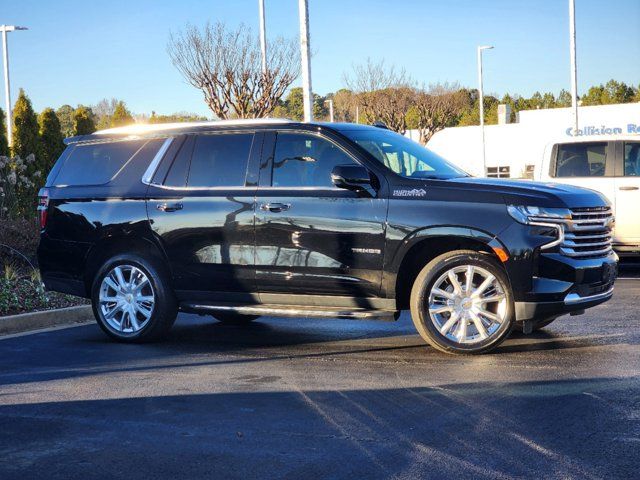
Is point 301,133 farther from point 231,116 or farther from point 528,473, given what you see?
point 231,116

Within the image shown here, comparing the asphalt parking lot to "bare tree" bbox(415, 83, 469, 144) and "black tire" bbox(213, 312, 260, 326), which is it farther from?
"bare tree" bbox(415, 83, 469, 144)

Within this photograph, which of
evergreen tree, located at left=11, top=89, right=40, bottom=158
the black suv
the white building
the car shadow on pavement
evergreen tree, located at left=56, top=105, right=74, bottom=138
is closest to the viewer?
the car shadow on pavement

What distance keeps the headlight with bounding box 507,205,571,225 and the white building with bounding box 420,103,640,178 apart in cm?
5006

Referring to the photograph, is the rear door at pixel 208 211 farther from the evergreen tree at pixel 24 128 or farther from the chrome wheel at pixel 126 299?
the evergreen tree at pixel 24 128

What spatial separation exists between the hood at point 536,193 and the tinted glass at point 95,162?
11.1 feet

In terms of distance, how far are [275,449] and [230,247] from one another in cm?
364

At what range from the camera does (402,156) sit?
28.0 feet

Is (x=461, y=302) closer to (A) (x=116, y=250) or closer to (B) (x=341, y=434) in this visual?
(B) (x=341, y=434)

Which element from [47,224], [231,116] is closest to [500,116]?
[231,116]

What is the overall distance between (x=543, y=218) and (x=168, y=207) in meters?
3.49

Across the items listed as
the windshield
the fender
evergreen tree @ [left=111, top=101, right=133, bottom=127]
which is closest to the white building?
evergreen tree @ [left=111, top=101, right=133, bottom=127]

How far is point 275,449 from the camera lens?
205 inches

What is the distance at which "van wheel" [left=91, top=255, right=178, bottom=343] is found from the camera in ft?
29.6

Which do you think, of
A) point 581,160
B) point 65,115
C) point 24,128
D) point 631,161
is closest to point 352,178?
point 581,160
